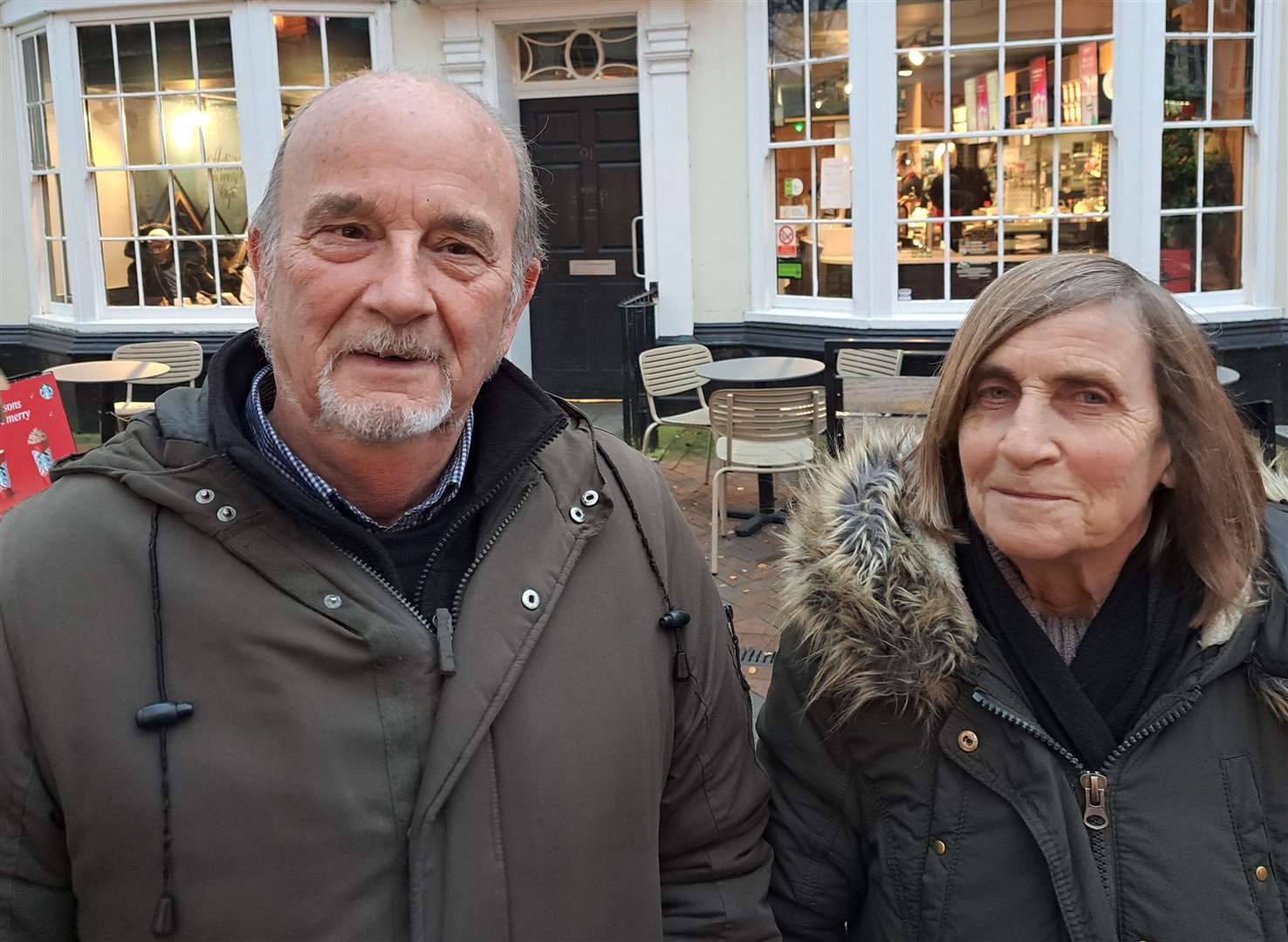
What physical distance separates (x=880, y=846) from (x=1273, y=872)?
0.51 metres

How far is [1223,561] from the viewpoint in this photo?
5.40 feet

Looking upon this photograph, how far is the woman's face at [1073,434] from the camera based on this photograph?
1607 mm

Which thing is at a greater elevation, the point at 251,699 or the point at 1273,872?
the point at 251,699

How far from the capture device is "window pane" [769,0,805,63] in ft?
29.1

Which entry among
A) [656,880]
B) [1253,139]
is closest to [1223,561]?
[656,880]

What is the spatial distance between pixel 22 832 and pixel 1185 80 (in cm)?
886

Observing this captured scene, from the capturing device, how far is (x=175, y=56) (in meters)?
9.76

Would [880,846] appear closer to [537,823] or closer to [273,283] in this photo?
[537,823]

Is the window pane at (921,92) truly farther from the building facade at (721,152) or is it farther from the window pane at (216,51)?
the window pane at (216,51)

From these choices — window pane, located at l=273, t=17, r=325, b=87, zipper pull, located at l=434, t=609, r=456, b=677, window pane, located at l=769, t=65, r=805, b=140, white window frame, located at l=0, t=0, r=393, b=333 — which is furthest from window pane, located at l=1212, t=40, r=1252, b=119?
zipper pull, located at l=434, t=609, r=456, b=677

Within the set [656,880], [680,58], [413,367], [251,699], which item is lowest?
[656,880]

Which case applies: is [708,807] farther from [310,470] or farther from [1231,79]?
[1231,79]

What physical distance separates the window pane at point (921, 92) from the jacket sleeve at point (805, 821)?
755 centimetres

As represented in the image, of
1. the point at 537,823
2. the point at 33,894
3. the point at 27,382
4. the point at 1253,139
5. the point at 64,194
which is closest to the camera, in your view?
the point at 33,894
